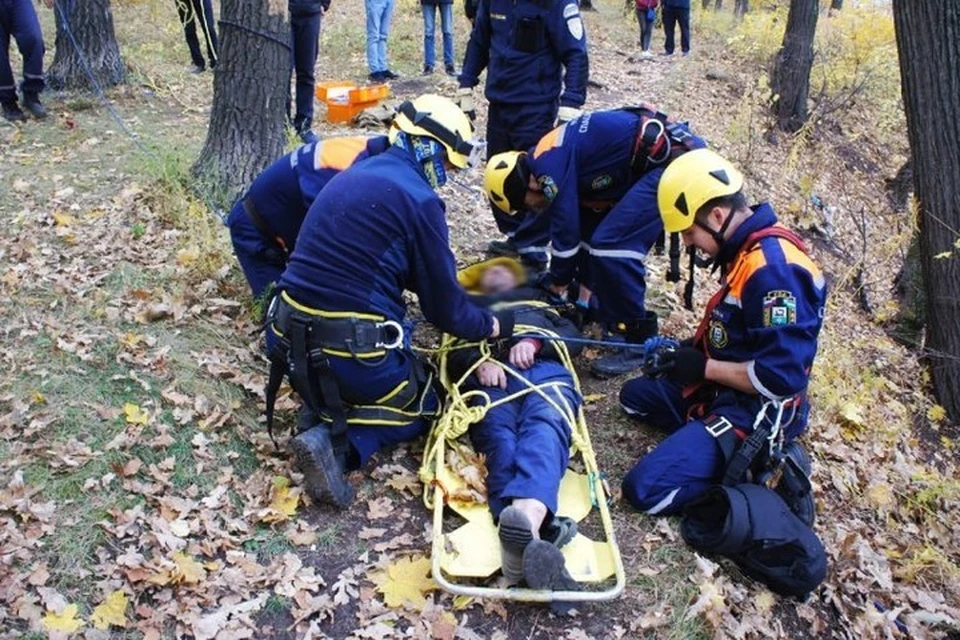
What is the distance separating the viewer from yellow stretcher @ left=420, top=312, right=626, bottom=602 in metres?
3.26

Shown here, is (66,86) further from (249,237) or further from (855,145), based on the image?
(855,145)

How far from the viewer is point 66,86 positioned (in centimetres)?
901

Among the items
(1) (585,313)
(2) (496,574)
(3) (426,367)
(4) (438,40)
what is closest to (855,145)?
(4) (438,40)

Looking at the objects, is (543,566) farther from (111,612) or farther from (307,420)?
(111,612)

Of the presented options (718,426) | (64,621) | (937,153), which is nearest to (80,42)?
(64,621)

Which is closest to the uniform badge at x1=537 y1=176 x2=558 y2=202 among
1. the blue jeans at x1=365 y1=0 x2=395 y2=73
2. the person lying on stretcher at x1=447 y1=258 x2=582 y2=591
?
the person lying on stretcher at x1=447 y1=258 x2=582 y2=591

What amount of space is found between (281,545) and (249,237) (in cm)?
209

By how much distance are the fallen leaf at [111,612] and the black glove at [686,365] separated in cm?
292

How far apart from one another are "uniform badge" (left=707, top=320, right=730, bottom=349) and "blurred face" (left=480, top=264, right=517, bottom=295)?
1.54 meters

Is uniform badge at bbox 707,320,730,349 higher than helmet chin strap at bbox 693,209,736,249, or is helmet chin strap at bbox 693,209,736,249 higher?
helmet chin strap at bbox 693,209,736,249

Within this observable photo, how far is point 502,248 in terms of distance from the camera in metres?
6.25

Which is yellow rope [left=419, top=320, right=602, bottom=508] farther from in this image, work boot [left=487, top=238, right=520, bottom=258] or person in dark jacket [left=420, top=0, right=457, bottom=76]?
person in dark jacket [left=420, top=0, right=457, bottom=76]

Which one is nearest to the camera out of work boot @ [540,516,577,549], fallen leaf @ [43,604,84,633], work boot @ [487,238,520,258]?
fallen leaf @ [43,604,84,633]

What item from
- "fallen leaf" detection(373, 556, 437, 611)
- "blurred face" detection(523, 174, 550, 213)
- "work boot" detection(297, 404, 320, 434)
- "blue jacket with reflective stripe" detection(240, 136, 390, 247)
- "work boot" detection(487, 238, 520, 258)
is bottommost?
"fallen leaf" detection(373, 556, 437, 611)
